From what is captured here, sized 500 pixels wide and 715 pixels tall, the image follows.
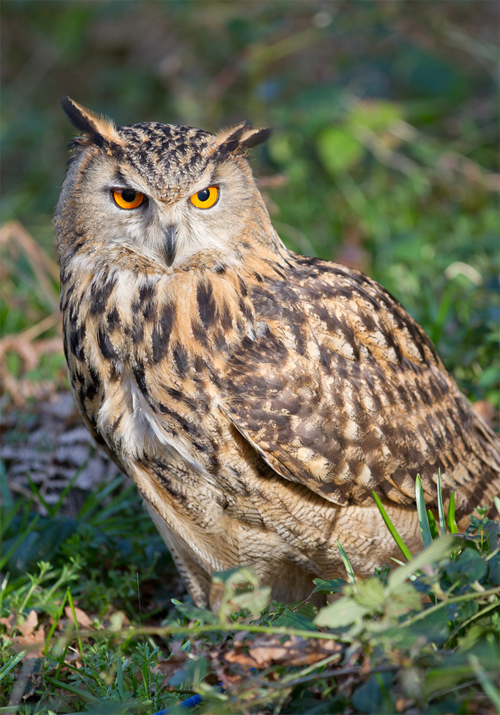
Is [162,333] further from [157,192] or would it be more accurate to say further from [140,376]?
[157,192]

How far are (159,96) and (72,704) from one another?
6004 millimetres

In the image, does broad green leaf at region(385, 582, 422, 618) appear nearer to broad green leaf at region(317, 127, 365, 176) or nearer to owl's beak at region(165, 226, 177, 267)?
owl's beak at region(165, 226, 177, 267)

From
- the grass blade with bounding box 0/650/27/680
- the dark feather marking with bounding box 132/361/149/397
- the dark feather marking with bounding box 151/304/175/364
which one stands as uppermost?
the dark feather marking with bounding box 151/304/175/364

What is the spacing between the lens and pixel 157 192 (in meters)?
2.12

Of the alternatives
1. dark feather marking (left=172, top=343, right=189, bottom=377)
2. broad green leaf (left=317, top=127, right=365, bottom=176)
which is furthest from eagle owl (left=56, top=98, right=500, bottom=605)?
broad green leaf (left=317, top=127, right=365, bottom=176)

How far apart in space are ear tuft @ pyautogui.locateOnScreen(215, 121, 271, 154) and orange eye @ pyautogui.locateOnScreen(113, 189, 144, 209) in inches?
11.5

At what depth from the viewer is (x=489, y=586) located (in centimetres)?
159

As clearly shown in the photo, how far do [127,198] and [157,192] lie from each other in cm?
11

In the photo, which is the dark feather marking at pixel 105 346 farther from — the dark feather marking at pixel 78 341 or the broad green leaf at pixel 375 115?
the broad green leaf at pixel 375 115

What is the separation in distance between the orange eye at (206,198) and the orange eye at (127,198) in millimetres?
152

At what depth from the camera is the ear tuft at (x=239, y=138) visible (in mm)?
2295

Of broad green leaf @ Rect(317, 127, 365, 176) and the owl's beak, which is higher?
broad green leaf @ Rect(317, 127, 365, 176)

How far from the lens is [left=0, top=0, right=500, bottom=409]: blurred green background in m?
4.39

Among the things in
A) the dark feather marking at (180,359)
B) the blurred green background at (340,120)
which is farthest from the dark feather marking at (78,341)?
the blurred green background at (340,120)
